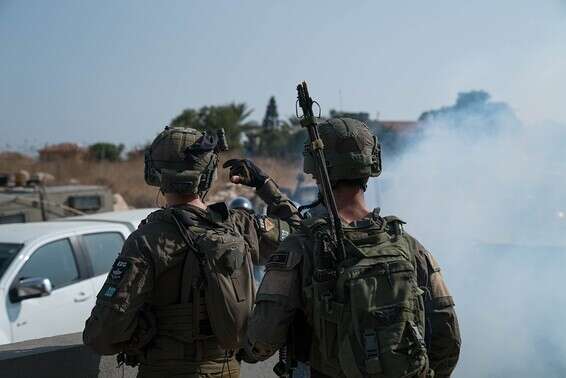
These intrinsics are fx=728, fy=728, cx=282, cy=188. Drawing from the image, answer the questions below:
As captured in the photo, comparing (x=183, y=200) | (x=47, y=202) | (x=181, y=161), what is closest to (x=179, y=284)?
(x=183, y=200)

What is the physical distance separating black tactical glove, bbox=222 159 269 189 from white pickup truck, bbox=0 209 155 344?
2.73 meters

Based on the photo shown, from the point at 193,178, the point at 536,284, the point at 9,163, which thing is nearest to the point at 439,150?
the point at 536,284

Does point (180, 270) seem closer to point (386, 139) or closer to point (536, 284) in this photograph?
point (536, 284)

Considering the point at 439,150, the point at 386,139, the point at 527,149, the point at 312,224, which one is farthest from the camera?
the point at 386,139

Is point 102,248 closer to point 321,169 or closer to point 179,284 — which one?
point 179,284

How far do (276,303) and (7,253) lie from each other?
4.59 meters

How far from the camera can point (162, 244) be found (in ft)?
9.78

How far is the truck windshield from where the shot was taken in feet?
20.1

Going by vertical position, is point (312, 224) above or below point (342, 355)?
above

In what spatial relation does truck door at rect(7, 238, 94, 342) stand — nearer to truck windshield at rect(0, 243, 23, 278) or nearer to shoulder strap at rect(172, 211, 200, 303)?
truck windshield at rect(0, 243, 23, 278)

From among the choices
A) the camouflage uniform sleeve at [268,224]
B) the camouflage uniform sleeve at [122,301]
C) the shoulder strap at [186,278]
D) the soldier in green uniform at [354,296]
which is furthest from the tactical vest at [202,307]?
the soldier in green uniform at [354,296]

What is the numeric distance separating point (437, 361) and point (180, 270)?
43.7 inches

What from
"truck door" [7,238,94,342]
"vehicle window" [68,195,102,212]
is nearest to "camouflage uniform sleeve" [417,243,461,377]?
"truck door" [7,238,94,342]

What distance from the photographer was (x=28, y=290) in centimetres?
591
